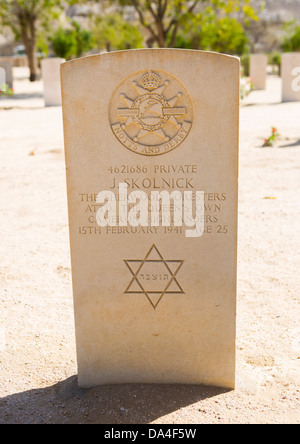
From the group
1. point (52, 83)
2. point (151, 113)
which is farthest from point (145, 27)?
point (151, 113)

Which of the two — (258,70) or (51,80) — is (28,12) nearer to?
(51,80)

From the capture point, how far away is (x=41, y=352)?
124 inches

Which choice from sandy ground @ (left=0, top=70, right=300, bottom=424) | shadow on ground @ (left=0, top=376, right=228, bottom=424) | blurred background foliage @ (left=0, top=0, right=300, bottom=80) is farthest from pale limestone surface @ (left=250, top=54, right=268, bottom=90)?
shadow on ground @ (left=0, top=376, right=228, bottom=424)

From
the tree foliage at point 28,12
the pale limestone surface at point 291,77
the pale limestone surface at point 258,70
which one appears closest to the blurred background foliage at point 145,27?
the tree foliage at point 28,12

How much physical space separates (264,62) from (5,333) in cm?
1803

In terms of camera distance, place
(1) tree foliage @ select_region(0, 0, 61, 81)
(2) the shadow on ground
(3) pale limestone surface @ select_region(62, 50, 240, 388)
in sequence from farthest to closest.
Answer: (1) tree foliage @ select_region(0, 0, 61, 81), (2) the shadow on ground, (3) pale limestone surface @ select_region(62, 50, 240, 388)

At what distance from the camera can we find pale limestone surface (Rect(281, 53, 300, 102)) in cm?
1496

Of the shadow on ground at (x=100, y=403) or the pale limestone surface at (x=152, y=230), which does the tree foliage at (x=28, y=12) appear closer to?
the pale limestone surface at (x=152, y=230)

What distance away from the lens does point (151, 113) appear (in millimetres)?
2434

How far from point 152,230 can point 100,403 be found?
0.87 meters

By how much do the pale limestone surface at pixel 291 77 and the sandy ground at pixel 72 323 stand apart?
8.19m

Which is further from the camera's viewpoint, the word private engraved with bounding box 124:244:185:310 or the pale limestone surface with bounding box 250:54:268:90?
the pale limestone surface with bounding box 250:54:268:90

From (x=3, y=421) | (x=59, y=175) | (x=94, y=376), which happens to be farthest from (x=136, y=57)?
(x=59, y=175)

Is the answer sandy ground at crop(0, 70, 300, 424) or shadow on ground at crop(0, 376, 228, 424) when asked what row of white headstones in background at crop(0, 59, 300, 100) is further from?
shadow on ground at crop(0, 376, 228, 424)
